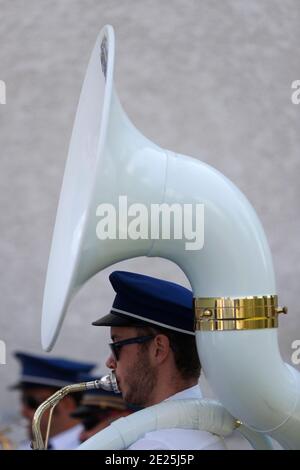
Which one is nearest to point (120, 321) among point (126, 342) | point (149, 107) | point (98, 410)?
point (126, 342)

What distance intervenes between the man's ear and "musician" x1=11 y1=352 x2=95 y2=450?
1.00 metres

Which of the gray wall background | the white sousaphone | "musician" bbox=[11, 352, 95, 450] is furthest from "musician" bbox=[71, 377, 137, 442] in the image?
the white sousaphone

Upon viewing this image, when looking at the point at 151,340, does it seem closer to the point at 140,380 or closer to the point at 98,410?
the point at 140,380

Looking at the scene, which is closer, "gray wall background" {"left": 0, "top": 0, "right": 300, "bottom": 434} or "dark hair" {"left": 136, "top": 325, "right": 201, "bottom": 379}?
"dark hair" {"left": 136, "top": 325, "right": 201, "bottom": 379}

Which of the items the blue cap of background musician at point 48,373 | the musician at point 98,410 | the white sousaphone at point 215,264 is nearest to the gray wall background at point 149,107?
the blue cap of background musician at point 48,373

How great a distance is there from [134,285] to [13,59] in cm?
257

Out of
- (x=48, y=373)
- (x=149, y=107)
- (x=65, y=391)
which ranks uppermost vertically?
(x=149, y=107)

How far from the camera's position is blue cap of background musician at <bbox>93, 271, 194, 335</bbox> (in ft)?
4.27

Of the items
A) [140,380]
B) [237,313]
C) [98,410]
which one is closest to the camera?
[237,313]

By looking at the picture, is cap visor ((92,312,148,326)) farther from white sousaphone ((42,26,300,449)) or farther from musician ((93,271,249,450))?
white sousaphone ((42,26,300,449))

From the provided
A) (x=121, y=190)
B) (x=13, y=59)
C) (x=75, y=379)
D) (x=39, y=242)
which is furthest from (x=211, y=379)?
(x=13, y=59)

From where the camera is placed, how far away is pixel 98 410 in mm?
2484

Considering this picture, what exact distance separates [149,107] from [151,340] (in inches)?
97.3

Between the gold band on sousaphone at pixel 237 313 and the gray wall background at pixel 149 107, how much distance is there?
2.52m
